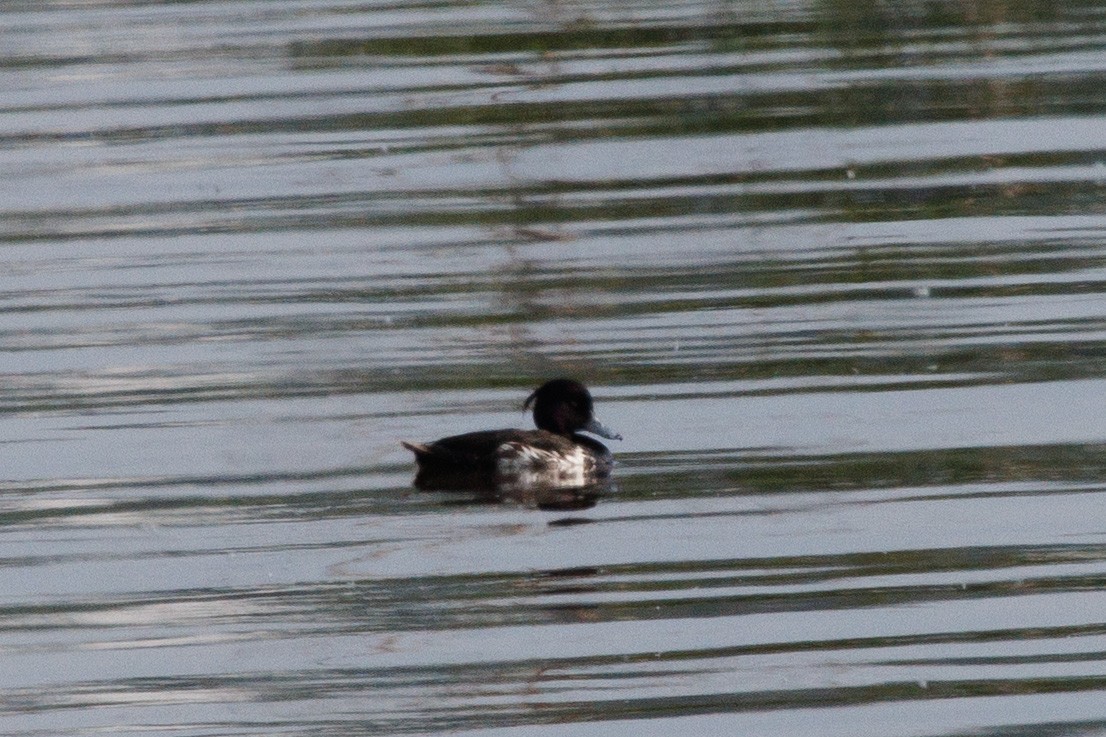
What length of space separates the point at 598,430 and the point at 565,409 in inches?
7.0

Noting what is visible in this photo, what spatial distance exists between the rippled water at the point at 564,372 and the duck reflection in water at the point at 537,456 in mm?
144

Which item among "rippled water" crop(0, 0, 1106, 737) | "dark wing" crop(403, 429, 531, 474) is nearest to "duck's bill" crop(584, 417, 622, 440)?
"rippled water" crop(0, 0, 1106, 737)

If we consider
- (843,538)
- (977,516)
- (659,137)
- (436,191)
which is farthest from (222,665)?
(659,137)

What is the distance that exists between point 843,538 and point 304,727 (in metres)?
2.22

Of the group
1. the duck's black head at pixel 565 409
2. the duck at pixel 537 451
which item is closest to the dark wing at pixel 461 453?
the duck at pixel 537 451

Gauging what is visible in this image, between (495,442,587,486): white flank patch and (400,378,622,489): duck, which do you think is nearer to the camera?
(400,378,622,489): duck

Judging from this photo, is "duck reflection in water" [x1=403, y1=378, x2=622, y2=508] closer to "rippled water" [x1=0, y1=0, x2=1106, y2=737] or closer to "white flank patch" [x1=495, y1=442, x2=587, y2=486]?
"white flank patch" [x1=495, y1=442, x2=587, y2=486]

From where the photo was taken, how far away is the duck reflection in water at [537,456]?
28.7ft

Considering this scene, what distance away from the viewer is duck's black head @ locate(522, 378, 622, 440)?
30.0ft

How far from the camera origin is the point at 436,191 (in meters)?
13.9

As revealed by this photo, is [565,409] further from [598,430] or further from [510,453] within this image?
[510,453]

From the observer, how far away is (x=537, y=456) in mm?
9094

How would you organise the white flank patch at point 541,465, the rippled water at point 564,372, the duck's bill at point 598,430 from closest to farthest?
1. the rippled water at point 564,372
2. the white flank patch at point 541,465
3. the duck's bill at point 598,430

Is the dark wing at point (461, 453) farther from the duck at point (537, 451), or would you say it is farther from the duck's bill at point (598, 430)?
the duck's bill at point (598, 430)
